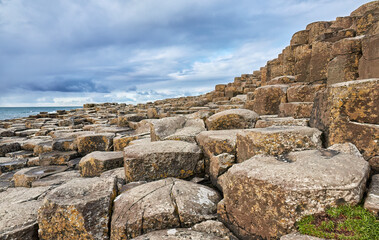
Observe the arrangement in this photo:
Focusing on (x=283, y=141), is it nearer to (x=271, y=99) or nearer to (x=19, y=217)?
(x=271, y=99)

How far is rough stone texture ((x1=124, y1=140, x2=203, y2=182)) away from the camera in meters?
3.43

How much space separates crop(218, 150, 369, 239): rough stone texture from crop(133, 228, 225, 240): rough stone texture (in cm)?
35

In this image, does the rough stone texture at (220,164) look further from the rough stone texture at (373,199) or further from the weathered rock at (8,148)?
the weathered rock at (8,148)

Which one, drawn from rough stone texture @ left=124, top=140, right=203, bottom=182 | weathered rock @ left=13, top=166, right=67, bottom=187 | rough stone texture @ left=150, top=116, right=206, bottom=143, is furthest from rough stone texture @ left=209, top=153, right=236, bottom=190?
weathered rock @ left=13, top=166, right=67, bottom=187

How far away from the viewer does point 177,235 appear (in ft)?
7.18

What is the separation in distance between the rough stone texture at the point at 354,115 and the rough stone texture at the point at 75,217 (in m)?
3.31

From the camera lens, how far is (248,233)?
2.12 m

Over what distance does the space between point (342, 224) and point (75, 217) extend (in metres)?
2.92

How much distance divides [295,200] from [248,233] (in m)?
0.69

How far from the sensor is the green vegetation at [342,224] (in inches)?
61.5

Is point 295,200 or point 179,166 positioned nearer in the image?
point 295,200

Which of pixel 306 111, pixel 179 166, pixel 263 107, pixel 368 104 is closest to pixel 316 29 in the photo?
pixel 263 107

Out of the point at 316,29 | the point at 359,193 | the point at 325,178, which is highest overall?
the point at 316,29

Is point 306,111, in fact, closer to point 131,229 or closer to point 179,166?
point 179,166
